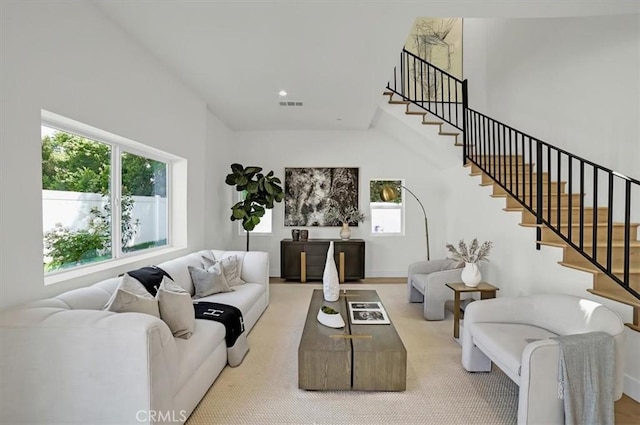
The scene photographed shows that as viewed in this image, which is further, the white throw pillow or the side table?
the white throw pillow

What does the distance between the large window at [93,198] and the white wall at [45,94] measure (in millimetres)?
257

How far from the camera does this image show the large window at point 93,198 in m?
2.51

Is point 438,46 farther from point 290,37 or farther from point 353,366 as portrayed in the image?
point 353,366

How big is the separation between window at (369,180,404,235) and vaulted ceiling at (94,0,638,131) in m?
2.21

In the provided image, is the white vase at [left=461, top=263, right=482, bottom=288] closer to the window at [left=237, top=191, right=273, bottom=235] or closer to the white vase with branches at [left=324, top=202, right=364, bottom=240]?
the white vase with branches at [left=324, top=202, right=364, bottom=240]

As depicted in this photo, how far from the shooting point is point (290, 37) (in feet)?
9.81

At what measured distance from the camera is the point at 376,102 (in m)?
4.74

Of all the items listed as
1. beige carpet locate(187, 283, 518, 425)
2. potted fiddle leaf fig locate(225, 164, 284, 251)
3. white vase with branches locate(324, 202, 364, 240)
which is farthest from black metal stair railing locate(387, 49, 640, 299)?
potted fiddle leaf fig locate(225, 164, 284, 251)

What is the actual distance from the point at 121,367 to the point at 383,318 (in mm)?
2061

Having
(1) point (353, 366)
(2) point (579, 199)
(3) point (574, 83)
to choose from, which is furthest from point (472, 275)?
(3) point (574, 83)

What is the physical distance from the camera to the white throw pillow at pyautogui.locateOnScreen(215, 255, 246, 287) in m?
3.95

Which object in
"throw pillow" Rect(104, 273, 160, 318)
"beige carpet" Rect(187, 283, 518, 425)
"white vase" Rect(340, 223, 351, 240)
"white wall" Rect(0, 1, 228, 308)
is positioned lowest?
"beige carpet" Rect(187, 283, 518, 425)

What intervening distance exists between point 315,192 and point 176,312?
4385 mm

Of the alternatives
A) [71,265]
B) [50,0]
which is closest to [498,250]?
[71,265]
